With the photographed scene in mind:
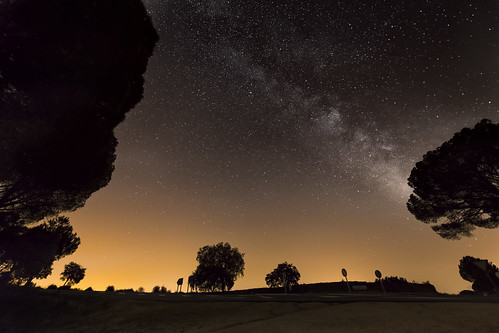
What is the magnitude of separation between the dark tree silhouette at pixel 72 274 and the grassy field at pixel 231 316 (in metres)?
60.9

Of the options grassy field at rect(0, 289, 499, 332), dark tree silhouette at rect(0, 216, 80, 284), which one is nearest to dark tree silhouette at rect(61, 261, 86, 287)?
dark tree silhouette at rect(0, 216, 80, 284)

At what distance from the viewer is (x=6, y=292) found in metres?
15.8

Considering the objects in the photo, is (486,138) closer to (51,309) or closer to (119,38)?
(119,38)

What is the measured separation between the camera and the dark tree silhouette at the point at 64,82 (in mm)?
10984

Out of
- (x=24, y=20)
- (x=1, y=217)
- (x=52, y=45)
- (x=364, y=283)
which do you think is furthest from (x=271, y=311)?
(x=364, y=283)

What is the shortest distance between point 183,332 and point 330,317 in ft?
14.7

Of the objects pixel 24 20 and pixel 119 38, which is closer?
pixel 24 20

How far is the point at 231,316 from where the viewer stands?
9.10 m

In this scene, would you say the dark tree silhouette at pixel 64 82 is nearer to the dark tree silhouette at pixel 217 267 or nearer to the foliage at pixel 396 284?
the foliage at pixel 396 284

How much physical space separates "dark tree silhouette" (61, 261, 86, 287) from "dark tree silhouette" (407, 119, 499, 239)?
7611 centimetres

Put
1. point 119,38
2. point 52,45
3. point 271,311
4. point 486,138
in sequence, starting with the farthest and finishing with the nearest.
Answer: point 486,138
point 119,38
point 52,45
point 271,311

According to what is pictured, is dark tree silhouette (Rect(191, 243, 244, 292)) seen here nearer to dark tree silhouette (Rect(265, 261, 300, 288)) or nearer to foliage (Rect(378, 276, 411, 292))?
dark tree silhouette (Rect(265, 261, 300, 288))

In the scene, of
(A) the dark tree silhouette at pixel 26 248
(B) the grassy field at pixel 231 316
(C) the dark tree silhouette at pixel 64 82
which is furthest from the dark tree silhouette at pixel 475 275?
(A) the dark tree silhouette at pixel 26 248

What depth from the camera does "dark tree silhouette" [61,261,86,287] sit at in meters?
64.5
